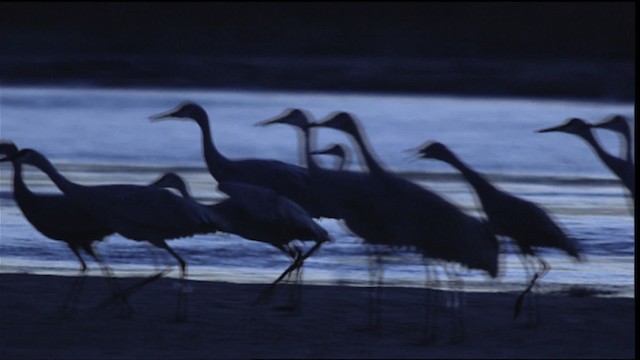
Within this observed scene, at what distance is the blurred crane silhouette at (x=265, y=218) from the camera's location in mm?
11094

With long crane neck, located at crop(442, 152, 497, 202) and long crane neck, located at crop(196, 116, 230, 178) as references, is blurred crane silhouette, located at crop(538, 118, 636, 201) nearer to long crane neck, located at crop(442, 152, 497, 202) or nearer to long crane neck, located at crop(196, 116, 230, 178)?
long crane neck, located at crop(442, 152, 497, 202)

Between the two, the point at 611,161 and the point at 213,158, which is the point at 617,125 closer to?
the point at 611,161

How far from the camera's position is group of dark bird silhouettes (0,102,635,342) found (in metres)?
10.1

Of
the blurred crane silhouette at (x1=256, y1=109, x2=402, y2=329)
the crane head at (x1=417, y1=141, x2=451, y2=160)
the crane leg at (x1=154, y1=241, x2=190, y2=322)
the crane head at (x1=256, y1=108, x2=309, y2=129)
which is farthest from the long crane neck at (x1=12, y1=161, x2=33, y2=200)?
the crane head at (x1=417, y1=141, x2=451, y2=160)

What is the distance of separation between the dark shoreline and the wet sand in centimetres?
2630

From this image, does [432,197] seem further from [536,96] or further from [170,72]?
[170,72]

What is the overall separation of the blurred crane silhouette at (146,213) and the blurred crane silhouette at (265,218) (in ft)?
0.80

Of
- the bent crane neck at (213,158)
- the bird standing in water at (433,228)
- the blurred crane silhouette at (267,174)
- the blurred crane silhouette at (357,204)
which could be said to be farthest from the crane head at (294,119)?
the bird standing in water at (433,228)

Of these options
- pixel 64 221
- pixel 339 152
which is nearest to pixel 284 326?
pixel 64 221

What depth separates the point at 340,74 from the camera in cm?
4269

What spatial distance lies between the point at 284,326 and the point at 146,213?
3.93 ft

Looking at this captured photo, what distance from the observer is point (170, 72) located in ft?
142

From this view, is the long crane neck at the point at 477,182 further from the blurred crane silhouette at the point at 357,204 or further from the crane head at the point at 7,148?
the crane head at the point at 7,148

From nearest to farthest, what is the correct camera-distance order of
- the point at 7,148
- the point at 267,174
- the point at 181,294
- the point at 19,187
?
the point at 181,294
the point at 19,187
the point at 7,148
the point at 267,174
